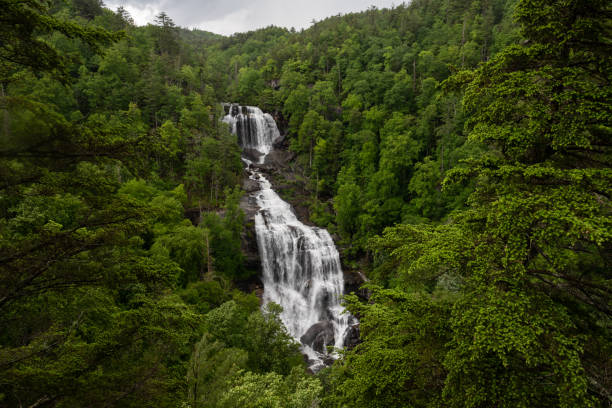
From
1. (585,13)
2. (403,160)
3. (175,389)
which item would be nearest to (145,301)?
(175,389)

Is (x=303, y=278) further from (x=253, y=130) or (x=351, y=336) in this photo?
(x=253, y=130)

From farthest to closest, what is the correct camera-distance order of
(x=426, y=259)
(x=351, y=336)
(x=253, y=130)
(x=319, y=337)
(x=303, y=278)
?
(x=253, y=130) → (x=303, y=278) → (x=351, y=336) → (x=319, y=337) → (x=426, y=259)

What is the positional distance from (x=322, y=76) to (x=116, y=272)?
53017 millimetres

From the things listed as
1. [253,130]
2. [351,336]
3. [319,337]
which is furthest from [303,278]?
[253,130]

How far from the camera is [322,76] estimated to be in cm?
5153

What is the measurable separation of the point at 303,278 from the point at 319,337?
18.8 feet

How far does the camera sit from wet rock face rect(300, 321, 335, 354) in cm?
2141

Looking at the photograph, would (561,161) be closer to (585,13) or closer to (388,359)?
(585,13)

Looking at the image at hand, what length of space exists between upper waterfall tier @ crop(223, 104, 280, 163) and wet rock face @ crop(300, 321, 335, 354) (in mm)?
25691

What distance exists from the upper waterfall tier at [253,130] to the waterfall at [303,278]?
12197 mm

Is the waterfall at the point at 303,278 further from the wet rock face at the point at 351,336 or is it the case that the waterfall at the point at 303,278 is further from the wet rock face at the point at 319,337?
the wet rock face at the point at 351,336

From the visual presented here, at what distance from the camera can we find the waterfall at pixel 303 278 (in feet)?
72.9

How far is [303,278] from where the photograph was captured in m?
26.2

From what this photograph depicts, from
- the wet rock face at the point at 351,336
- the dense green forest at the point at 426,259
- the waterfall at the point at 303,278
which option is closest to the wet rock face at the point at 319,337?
the waterfall at the point at 303,278
